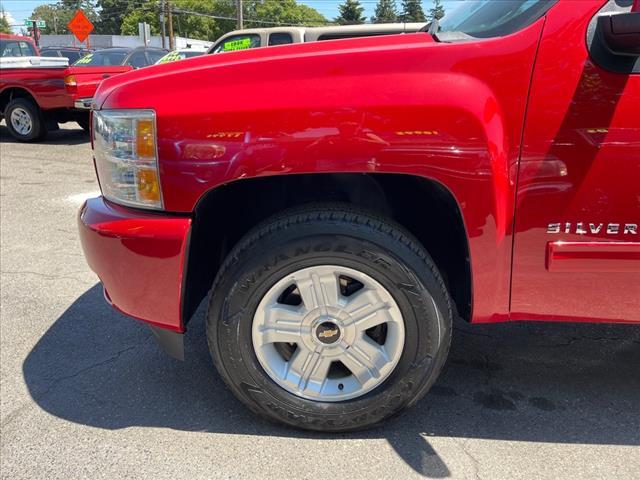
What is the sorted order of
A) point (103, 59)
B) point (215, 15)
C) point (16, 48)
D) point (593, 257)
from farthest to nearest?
point (215, 15)
point (103, 59)
point (16, 48)
point (593, 257)

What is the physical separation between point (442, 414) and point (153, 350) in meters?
1.58

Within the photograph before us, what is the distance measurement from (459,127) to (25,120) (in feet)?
33.1

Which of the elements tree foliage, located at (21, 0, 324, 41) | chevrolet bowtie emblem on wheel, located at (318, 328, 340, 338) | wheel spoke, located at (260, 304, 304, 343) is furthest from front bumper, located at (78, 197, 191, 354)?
tree foliage, located at (21, 0, 324, 41)

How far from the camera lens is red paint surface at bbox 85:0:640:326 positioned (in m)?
1.88

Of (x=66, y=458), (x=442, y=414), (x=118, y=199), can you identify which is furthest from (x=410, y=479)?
(x=118, y=199)

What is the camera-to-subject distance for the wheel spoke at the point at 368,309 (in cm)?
216

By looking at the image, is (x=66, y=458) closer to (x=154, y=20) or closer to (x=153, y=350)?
(x=153, y=350)

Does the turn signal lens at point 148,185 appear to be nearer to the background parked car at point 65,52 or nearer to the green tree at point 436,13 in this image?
the green tree at point 436,13

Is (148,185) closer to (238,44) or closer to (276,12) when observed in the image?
(238,44)

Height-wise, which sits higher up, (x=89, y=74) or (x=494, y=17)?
(x=494, y=17)

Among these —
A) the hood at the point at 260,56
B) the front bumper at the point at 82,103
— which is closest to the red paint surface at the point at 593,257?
the hood at the point at 260,56

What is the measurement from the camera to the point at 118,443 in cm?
230

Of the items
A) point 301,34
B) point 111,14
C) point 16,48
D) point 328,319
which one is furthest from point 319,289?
point 111,14

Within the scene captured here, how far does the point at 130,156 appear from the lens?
2.11 metres
